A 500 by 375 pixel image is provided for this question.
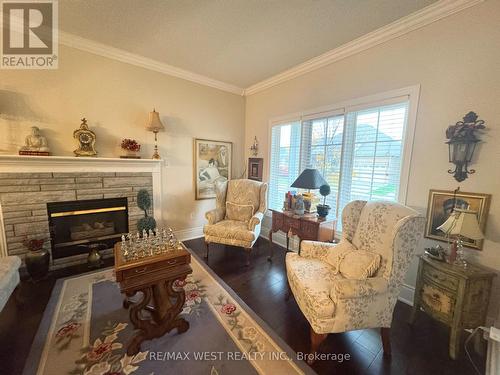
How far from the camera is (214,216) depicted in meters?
2.99

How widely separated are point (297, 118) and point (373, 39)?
1212mm

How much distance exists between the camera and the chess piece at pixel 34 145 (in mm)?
2194

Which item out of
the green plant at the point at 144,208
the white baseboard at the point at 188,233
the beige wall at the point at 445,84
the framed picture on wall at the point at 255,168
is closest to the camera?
the beige wall at the point at 445,84

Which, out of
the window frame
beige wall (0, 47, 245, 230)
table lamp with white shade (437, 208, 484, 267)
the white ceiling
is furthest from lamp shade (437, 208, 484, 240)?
beige wall (0, 47, 245, 230)

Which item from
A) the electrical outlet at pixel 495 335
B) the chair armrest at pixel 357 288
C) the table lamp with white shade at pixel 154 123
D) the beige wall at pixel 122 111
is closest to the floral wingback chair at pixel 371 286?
the chair armrest at pixel 357 288

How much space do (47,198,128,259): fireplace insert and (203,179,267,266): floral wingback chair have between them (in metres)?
1.28

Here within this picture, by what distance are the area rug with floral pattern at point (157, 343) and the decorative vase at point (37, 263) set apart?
0.42m

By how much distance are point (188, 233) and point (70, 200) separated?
1.69 m

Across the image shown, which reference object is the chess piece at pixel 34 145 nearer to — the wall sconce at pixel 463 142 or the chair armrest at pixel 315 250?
the chair armrest at pixel 315 250

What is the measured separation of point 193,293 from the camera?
2.04 m

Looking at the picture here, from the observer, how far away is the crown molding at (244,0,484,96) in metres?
1.71

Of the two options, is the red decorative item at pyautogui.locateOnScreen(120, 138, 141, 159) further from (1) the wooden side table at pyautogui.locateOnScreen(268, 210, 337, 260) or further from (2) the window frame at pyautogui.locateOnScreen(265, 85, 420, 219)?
(2) the window frame at pyautogui.locateOnScreen(265, 85, 420, 219)

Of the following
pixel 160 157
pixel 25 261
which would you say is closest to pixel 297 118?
pixel 160 157

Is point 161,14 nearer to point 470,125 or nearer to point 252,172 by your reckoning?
point 252,172
